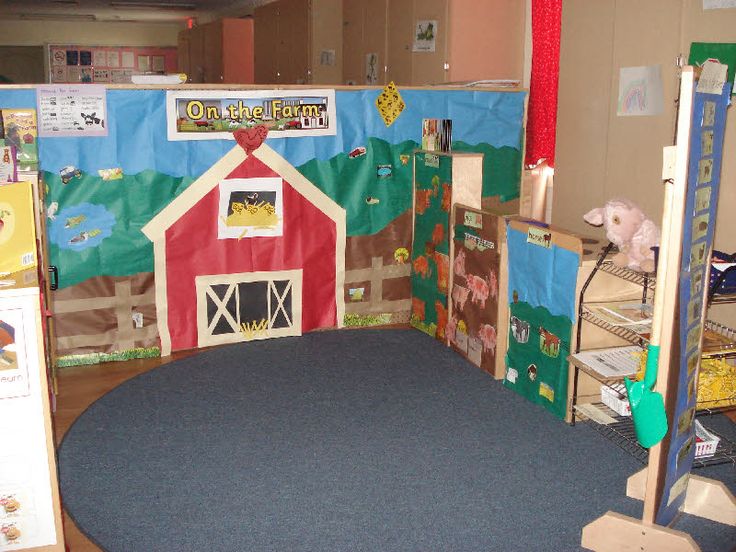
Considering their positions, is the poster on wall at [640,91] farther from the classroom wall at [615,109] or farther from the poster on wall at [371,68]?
the poster on wall at [371,68]

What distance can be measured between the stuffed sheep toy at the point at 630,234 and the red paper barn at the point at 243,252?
175 cm

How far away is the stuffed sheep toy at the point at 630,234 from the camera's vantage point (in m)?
3.27

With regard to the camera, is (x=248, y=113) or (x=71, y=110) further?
(x=248, y=113)

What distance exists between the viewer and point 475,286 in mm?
4133

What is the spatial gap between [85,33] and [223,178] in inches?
376

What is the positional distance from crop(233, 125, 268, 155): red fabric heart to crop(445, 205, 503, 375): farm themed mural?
3.71 ft

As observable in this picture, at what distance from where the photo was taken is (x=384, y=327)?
4867mm

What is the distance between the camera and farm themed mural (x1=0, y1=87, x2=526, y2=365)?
4.08m

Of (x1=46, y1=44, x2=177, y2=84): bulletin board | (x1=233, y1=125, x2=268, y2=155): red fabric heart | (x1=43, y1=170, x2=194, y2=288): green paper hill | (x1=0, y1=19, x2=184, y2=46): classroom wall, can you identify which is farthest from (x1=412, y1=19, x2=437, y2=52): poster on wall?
(x1=0, y1=19, x2=184, y2=46): classroom wall

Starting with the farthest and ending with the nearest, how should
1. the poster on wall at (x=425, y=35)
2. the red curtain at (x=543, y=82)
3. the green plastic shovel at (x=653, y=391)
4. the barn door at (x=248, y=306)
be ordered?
the poster on wall at (x=425, y=35)
the red curtain at (x=543, y=82)
the barn door at (x=248, y=306)
the green plastic shovel at (x=653, y=391)

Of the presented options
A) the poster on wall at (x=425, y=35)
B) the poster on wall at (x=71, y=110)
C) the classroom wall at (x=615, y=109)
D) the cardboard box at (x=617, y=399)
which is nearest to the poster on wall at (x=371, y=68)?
the poster on wall at (x=425, y=35)

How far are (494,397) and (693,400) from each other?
4.36 ft

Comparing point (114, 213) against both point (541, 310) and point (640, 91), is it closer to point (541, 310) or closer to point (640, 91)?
point (541, 310)

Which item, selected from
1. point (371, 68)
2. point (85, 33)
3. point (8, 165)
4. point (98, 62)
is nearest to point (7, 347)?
point (8, 165)
